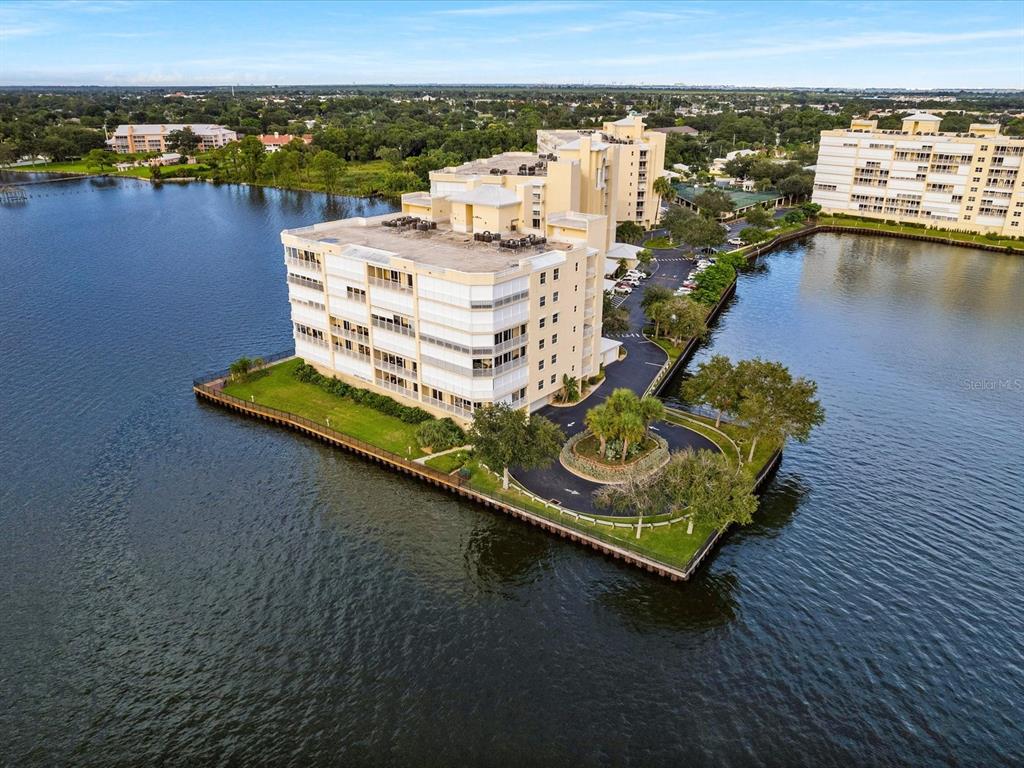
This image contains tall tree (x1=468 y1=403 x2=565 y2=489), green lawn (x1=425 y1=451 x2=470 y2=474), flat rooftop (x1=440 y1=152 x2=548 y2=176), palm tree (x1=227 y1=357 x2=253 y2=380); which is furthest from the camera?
flat rooftop (x1=440 y1=152 x2=548 y2=176)

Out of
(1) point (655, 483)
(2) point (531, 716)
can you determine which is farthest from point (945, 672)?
(2) point (531, 716)

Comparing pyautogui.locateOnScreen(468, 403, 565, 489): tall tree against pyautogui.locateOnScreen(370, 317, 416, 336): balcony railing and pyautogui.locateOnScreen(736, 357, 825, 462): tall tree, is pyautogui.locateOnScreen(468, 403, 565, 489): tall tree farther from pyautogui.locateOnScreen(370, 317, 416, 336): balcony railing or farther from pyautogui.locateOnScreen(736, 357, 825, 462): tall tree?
pyautogui.locateOnScreen(736, 357, 825, 462): tall tree

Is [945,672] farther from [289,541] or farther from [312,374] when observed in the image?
[312,374]

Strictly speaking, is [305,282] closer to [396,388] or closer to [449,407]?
[396,388]

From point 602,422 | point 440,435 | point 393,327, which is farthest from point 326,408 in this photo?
point 602,422

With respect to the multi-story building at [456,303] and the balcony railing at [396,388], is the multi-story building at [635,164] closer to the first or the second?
the multi-story building at [456,303]

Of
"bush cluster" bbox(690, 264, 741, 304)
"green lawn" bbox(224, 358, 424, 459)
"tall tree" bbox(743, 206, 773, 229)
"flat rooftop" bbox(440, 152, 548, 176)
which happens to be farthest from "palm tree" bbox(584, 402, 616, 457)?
"tall tree" bbox(743, 206, 773, 229)
